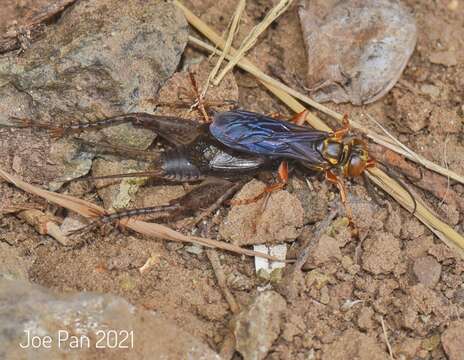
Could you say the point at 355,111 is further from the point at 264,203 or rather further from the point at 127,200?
the point at 127,200

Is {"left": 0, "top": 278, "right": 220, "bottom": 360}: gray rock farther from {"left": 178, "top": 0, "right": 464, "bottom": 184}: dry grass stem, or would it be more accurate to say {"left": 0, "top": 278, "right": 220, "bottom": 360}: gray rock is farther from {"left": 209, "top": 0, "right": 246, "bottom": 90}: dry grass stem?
{"left": 178, "top": 0, "right": 464, "bottom": 184}: dry grass stem

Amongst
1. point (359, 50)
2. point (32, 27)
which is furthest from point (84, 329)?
point (359, 50)

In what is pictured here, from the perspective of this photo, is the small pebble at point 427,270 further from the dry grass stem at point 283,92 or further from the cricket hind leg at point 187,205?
the cricket hind leg at point 187,205

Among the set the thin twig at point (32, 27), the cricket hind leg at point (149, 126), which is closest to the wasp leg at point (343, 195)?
the cricket hind leg at point (149, 126)

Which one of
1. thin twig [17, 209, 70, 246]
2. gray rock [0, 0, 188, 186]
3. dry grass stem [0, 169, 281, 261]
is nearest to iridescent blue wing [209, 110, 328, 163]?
gray rock [0, 0, 188, 186]

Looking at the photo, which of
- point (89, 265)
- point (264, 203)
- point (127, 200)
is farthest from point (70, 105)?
point (264, 203)

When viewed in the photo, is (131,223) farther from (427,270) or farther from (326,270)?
(427,270)

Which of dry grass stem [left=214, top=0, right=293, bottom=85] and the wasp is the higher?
dry grass stem [left=214, top=0, right=293, bottom=85]
